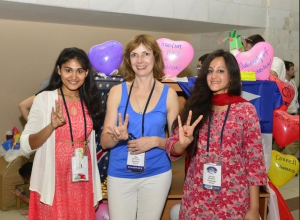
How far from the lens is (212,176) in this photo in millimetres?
1938

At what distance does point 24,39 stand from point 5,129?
120cm

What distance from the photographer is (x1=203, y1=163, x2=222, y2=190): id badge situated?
6.32 feet

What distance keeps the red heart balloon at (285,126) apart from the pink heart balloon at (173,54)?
2.71 feet

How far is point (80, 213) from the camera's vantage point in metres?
2.10

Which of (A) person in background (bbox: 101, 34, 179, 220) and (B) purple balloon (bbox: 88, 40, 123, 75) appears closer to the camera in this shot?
(A) person in background (bbox: 101, 34, 179, 220)

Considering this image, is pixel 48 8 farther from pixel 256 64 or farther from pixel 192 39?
pixel 192 39

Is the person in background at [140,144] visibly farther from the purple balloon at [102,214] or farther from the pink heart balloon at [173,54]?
the pink heart balloon at [173,54]

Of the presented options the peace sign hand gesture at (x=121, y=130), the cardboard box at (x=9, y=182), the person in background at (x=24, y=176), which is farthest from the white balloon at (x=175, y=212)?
the cardboard box at (x=9, y=182)

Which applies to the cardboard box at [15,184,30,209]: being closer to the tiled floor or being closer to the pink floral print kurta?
the tiled floor

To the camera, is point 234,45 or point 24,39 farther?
point 24,39

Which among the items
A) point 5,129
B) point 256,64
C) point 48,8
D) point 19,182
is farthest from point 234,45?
point 5,129

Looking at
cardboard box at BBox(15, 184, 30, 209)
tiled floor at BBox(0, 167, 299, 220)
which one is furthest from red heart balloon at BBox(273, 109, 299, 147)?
cardboard box at BBox(15, 184, 30, 209)

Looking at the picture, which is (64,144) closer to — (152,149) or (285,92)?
(152,149)

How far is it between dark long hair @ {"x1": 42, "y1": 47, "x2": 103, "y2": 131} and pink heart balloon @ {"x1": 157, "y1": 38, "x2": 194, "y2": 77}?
2.73 feet
